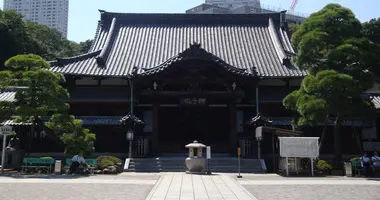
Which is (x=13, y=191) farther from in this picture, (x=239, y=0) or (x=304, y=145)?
(x=239, y=0)

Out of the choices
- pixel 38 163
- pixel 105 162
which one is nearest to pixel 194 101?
pixel 105 162

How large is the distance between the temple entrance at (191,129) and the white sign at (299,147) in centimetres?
806

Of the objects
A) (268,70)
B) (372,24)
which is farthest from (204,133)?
(372,24)

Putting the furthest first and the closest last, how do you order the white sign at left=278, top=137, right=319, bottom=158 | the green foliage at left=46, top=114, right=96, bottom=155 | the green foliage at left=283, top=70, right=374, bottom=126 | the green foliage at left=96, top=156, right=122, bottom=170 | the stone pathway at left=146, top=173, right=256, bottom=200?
the green foliage at left=46, top=114, right=96, bottom=155 → the green foliage at left=96, top=156, right=122, bottom=170 → the green foliage at left=283, top=70, right=374, bottom=126 → the white sign at left=278, top=137, right=319, bottom=158 → the stone pathway at left=146, top=173, right=256, bottom=200

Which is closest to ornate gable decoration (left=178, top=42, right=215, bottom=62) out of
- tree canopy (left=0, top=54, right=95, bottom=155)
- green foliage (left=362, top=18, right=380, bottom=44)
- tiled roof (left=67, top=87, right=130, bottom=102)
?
tiled roof (left=67, top=87, right=130, bottom=102)

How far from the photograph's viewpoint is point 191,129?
1077 inches

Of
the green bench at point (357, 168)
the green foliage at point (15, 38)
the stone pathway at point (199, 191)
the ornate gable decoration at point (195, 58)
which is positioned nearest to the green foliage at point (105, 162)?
the stone pathway at point (199, 191)

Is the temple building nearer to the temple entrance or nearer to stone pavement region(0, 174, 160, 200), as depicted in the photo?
the temple entrance

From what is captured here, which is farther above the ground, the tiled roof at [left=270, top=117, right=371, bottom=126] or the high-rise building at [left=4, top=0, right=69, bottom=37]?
the high-rise building at [left=4, top=0, right=69, bottom=37]

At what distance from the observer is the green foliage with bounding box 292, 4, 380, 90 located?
20.3 meters

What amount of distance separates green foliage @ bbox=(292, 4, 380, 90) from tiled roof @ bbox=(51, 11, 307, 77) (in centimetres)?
436

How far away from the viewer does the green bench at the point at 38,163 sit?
20062mm

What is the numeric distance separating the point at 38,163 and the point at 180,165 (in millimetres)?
8582

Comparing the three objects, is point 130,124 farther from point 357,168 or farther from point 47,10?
point 47,10
